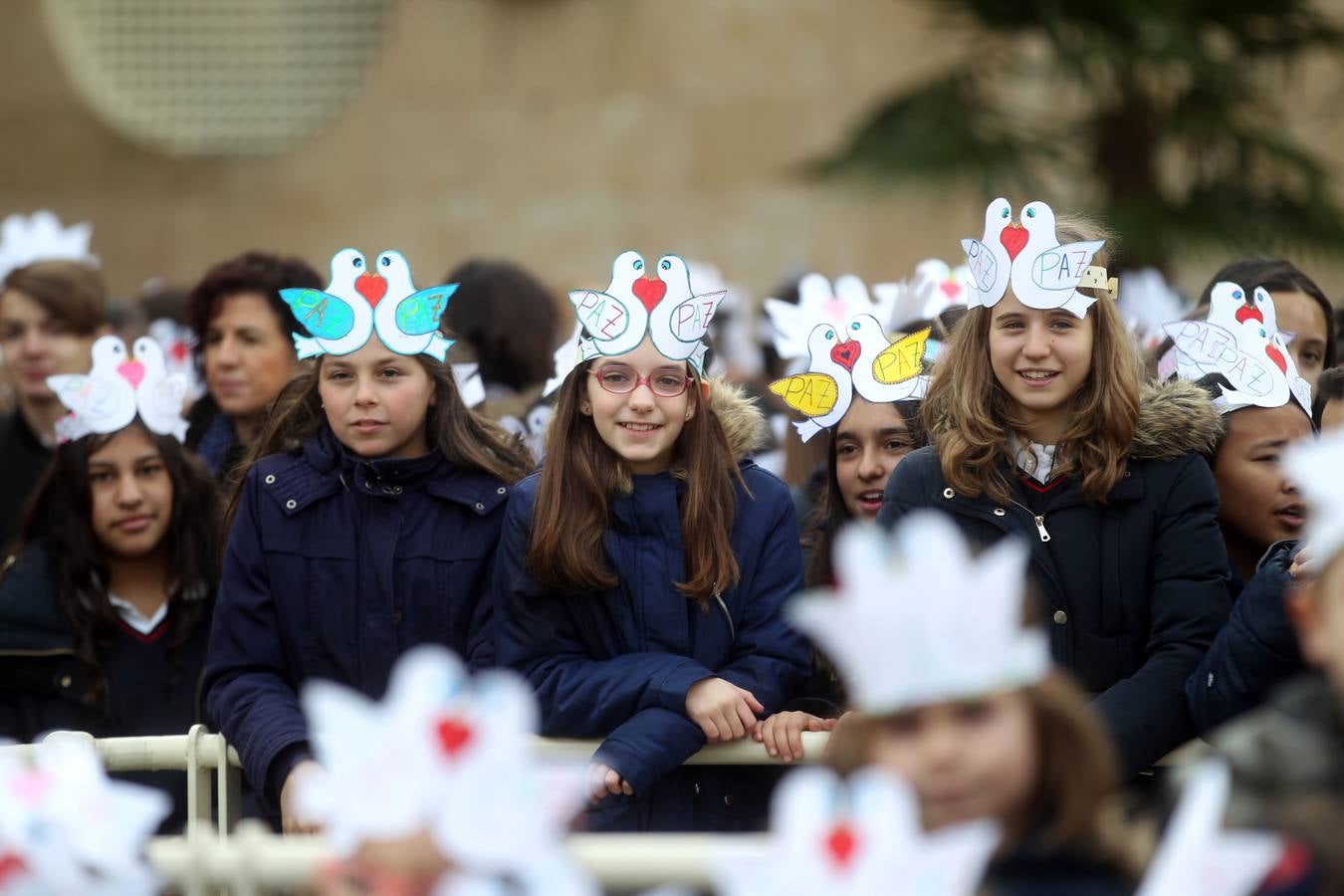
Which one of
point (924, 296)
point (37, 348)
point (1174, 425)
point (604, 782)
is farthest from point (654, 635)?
point (37, 348)

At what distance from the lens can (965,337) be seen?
177 inches

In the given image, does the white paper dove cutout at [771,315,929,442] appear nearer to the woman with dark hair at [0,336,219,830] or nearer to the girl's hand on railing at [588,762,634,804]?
the girl's hand on railing at [588,762,634,804]

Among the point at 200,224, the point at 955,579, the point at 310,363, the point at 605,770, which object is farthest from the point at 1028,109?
the point at 955,579

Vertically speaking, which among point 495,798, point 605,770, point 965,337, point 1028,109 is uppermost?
point 1028,109

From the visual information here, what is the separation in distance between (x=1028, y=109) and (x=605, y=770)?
8.74 m

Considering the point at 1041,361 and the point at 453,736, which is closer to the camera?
the point at 453,736

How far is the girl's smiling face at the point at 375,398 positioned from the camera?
470cm

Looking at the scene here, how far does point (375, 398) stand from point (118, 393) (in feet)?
3.56

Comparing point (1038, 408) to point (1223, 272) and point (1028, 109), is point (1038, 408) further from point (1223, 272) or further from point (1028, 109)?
point (1028, 109)

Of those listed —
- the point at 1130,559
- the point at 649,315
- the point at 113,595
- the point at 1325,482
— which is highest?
the point at 649,315

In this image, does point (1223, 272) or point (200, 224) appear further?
point (200, 224)

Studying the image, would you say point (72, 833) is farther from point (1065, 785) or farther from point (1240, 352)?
point (1240, 352)

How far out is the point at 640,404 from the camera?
4480 millimetres

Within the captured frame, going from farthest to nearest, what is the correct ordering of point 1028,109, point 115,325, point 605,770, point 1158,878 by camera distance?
point 1028,109 → point 115,325 → point 605,770 → point 1158,878
